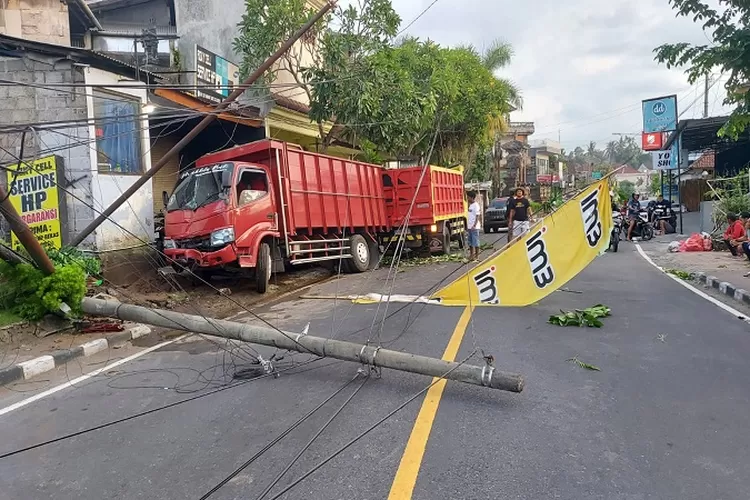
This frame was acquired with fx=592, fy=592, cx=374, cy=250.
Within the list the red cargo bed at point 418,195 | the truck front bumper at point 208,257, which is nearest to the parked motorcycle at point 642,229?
the red cargo bed at point 418,195

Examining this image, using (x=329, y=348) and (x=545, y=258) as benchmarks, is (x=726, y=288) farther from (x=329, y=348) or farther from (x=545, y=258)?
(x=329, y=348)

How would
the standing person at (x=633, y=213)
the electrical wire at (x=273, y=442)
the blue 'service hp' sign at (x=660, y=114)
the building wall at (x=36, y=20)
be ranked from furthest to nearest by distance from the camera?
the blue 'service hp' sign at (x=660, y=114) → the standing person at (x=633, y=213) → the building wall at (x=36, y=20) → the electrical wire at (x=273, y=442)

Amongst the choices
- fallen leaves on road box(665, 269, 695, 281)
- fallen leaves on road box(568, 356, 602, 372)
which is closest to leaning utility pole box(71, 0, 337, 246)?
fallen leaves on road box(568, 356, 602, 372)

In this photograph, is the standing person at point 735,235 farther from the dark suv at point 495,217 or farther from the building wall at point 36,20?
the building wall at point 36,20

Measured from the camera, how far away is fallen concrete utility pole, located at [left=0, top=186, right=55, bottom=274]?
22.0 feet

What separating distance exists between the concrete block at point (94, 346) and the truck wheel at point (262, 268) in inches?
161

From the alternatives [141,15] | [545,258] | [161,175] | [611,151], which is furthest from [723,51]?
[611,151]

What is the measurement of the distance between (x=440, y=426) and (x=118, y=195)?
10188 mm

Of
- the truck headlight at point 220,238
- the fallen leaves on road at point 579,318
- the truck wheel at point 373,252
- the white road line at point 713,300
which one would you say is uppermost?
the truck headlight at point 220,238

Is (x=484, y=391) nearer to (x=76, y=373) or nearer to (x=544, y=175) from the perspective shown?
(x=76, y=373)

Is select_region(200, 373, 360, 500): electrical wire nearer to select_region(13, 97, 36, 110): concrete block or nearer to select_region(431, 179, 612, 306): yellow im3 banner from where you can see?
select_region(431, 179, 612, 306): yellow im3 banner

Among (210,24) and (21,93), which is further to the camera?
(210,24)

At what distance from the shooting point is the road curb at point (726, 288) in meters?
9.77

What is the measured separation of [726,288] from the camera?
10719mm
